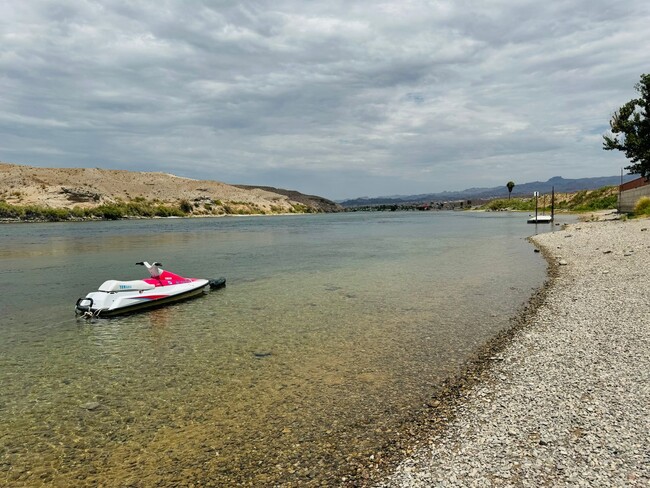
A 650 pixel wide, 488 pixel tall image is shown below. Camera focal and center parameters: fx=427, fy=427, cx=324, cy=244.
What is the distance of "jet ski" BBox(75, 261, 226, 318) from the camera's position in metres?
17.2

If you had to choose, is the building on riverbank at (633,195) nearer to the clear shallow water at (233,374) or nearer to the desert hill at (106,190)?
the clear shallow water at (233,374)

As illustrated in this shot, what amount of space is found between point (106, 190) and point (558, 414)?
160 metres

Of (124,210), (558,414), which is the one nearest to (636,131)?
(558,414)

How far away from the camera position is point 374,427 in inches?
315

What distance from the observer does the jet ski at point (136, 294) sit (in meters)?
17.2

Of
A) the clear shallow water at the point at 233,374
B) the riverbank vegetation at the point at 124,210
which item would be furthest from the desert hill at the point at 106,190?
the clear shallow water at the point at 233,374

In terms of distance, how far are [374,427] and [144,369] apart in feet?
22.2

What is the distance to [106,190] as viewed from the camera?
144875mm

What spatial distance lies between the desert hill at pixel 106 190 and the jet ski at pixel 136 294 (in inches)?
4524

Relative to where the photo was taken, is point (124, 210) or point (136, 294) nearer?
point (136, 294)

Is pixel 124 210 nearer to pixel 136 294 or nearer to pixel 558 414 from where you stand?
pixel 136 294

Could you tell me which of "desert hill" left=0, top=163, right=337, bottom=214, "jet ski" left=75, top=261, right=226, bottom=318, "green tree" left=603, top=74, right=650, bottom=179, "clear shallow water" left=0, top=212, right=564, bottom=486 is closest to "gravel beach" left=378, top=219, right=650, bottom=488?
"clear shallow water" left=0, top=212, right=564, bottom=486

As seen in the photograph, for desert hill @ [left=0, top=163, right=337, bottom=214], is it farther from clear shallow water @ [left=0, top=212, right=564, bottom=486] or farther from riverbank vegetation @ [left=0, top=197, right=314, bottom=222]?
clear shallow water @ [left=0, top=212, right=564, bottom=486]

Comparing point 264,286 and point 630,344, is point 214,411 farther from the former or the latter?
point 264,286
